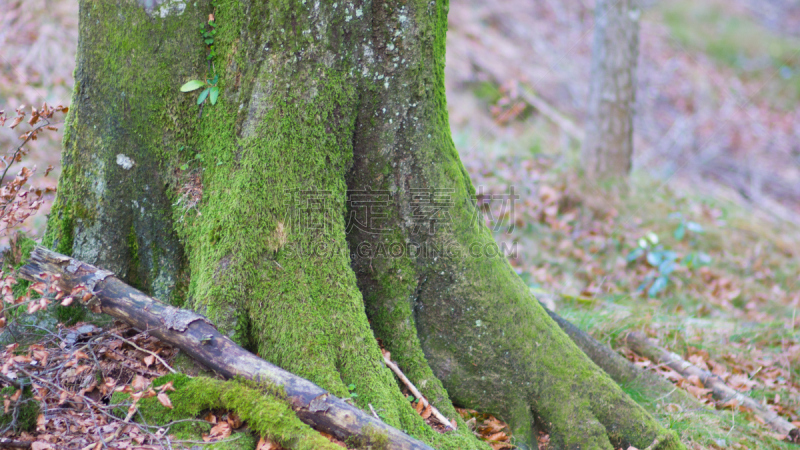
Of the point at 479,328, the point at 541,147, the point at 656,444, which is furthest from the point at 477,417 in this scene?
the point at 541,147

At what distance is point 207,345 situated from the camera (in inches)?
93.0

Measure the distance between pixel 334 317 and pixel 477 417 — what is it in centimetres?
118

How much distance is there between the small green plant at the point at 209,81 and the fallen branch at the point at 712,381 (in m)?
3.82

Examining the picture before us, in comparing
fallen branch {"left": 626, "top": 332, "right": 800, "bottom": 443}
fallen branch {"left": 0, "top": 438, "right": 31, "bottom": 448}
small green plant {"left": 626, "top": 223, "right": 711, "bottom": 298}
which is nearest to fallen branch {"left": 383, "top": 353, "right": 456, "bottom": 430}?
fallen branch {"left": 0, "top": 438, "right": 31, "bottom": 448}

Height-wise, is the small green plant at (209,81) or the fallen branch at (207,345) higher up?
the small green plant at (209,81)

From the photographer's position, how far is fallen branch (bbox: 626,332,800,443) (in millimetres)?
3588

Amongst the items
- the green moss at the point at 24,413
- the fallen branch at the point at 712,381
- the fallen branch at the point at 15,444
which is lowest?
the fallen branch at the point at 712,381

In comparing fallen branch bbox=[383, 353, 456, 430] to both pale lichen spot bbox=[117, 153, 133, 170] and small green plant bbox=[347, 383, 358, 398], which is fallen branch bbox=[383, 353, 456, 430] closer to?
small green plant bbox=[347, 383, 358, 398]

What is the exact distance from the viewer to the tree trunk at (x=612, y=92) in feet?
22.9

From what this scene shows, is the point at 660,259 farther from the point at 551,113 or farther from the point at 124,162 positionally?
the point at 124,162

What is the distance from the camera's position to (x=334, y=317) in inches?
102

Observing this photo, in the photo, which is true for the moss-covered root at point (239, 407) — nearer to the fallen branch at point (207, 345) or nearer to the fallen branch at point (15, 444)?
the fallen branch at point (207, 345)

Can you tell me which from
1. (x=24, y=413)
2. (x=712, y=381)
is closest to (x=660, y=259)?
(x=712, y=381)

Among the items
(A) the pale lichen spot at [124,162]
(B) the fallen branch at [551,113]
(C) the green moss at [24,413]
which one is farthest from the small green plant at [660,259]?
(C) the green moss at [24,413]
